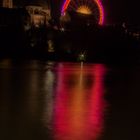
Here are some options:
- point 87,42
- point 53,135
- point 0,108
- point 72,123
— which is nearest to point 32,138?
point 53,135

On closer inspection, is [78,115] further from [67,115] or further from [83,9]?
[83,9]

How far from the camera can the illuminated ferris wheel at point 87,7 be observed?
61.6m

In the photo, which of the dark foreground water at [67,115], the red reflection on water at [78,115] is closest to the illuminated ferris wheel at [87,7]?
the dark foreground water at [67,115]

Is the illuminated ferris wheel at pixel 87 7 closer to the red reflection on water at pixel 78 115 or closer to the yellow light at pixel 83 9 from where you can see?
the yellow light at pixel 83 9

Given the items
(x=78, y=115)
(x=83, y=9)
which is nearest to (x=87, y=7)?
(x=83, y=9)

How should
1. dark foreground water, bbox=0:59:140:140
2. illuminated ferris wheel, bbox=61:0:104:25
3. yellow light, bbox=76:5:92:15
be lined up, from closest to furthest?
dark foreground water, bbox=0:59:140:140 → illuminated ferris wheel, bbox=61:0:104:25 → yellow light, bbox=76:5:92:15

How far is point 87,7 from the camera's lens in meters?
64.1

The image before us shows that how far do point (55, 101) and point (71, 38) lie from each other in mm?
52616

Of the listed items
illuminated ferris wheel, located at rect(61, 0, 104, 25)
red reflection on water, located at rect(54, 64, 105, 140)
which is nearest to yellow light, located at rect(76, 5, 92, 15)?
illuminated ferris wheel, located at rect(61, 0, 104, 25)

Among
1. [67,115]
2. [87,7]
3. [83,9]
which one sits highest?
[87,7]

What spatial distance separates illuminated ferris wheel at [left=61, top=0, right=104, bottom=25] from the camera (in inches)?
2424

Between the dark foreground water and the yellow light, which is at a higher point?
the yellow light

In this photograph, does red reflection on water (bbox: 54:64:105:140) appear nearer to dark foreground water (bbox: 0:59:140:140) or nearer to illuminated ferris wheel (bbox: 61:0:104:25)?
dark foreground water (bbox: 0:59:140:140)

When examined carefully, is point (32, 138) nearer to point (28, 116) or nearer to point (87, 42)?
point (28, 116)
